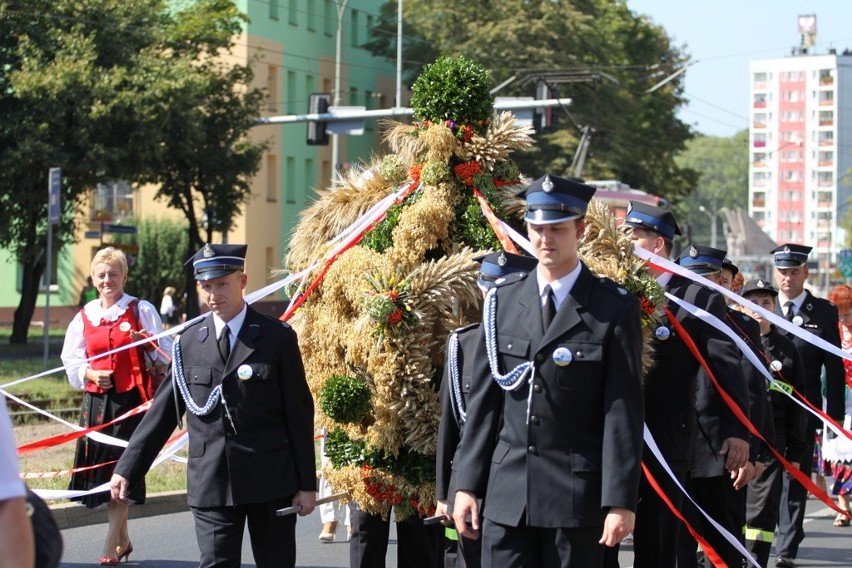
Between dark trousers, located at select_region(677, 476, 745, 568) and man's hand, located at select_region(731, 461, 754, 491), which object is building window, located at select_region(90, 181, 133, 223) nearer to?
dark trousers, located at select_region(677, 476, 745, 568)

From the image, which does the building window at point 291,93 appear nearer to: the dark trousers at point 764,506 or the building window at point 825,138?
the dark trousers at point 764,506

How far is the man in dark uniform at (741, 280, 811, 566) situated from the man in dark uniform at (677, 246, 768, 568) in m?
0.99

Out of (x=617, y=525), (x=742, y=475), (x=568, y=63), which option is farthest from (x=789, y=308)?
(x=568, y=63)

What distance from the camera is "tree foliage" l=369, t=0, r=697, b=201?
50.4 metres

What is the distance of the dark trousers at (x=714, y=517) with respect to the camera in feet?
26.8

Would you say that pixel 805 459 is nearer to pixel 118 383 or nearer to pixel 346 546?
pixel 346 546

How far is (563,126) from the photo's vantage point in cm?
5141

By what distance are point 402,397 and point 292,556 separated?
0.92m

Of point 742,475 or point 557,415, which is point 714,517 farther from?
point 557,415

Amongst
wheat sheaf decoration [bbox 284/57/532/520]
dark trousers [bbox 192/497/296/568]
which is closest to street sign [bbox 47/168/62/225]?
wheat sheaf decoration [bbox 284/57/532/520]

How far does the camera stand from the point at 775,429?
10.1 metres

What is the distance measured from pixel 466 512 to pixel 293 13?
53552 mm

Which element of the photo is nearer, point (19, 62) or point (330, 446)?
point (330, 446)

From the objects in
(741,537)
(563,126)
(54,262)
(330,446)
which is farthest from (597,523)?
(54,262)
